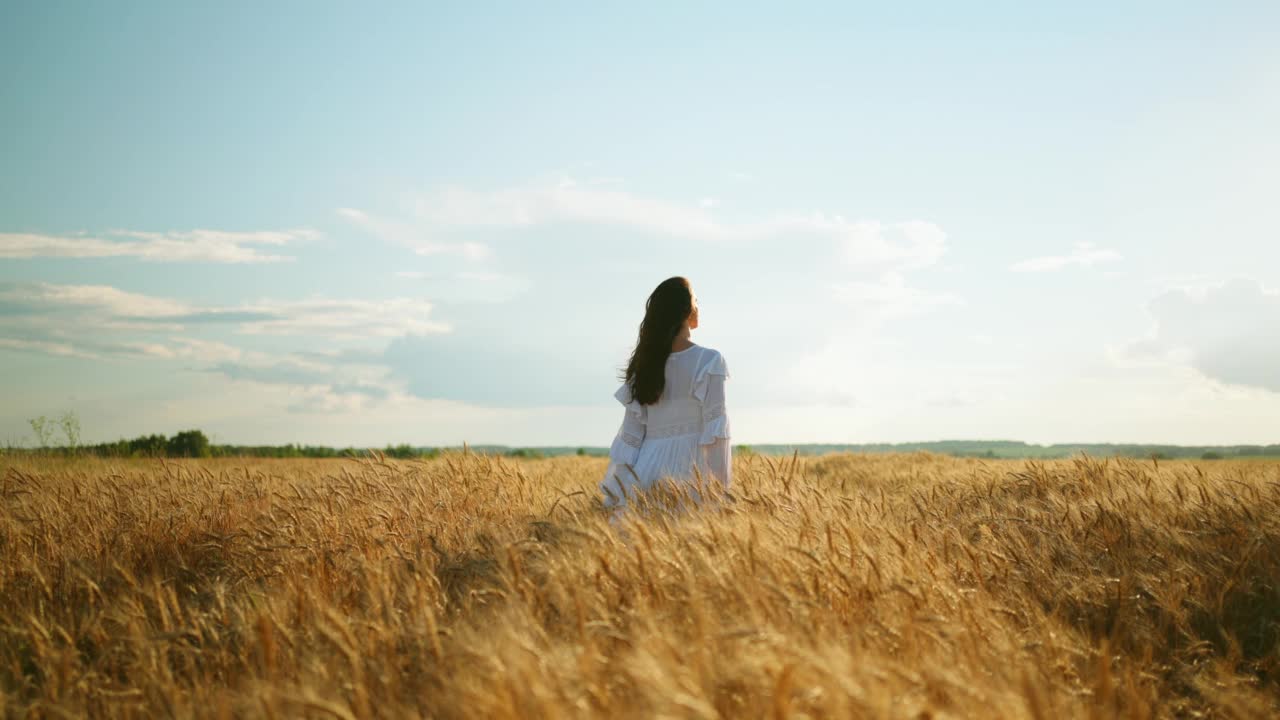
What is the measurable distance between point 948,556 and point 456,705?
10.8ft

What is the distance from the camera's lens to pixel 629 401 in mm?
6332

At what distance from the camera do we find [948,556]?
464cm

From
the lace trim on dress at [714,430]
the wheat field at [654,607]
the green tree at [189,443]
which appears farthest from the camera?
the green tree at [189,443]

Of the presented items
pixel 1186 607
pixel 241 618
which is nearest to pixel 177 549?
pixel 241 618

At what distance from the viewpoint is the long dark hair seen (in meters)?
5.97

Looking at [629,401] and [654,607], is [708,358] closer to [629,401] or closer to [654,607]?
[629,401]

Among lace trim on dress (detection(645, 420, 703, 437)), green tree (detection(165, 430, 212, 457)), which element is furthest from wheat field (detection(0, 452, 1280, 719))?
green tree (detection(165, 430, 212, 457))

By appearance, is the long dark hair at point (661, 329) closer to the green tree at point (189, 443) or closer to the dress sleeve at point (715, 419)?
the dress sleeve at point (715, 419)

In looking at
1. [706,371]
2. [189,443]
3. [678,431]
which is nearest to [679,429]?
[678,431]

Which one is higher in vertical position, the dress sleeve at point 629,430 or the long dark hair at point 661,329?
the long dark hair at point 661,329

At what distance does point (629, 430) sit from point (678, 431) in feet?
1.45

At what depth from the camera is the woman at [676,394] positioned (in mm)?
5934

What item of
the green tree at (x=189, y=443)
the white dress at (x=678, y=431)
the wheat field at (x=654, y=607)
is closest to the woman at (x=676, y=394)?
the white dress at (x=678, y=431)

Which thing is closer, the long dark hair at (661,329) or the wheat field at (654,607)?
the wheat field at (654,607)
